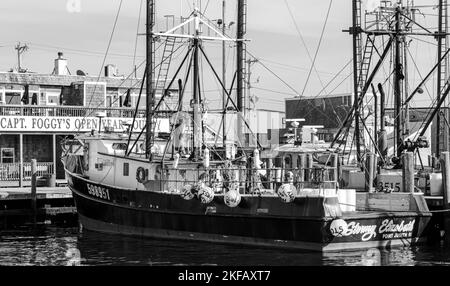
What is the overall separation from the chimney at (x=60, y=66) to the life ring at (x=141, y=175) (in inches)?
944

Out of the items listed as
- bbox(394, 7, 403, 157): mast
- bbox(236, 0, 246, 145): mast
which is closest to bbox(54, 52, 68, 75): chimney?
bbox(236, 0, 246, 145): mast

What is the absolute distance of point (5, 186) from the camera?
40906mm

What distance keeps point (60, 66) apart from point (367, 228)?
31524mm

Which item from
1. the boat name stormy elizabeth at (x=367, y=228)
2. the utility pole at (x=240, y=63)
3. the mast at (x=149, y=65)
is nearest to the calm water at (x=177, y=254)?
the boat name stormy elizabeth at (x=367, y=228)

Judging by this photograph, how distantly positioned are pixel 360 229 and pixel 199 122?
7888 mm

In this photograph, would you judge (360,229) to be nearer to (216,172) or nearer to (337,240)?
(337,240)

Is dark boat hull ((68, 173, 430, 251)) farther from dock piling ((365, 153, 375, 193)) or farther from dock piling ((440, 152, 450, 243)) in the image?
dock piling ((365, 153, 375, 193))

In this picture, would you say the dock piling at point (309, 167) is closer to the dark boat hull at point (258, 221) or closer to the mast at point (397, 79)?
the dark boat hull at point (258, 221)

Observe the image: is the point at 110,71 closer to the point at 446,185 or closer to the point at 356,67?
the point at 356,67

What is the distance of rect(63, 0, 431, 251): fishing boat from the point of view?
2503 cm

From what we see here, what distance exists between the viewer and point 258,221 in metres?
26.0

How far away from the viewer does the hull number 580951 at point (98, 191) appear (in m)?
30.6

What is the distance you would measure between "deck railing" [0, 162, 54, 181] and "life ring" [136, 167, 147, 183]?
46.5ft

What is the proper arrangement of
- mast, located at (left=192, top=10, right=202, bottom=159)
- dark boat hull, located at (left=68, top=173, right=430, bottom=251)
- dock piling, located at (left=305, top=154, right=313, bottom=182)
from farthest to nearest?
1. mast, located at (left=192, top=10, right=202, bottom=159)
2. dock piling, located at (left=305, top=154, right=313, bottom=182)
3. dark boat hull, located at (left=68, top=173, right=430, bottom=251)
